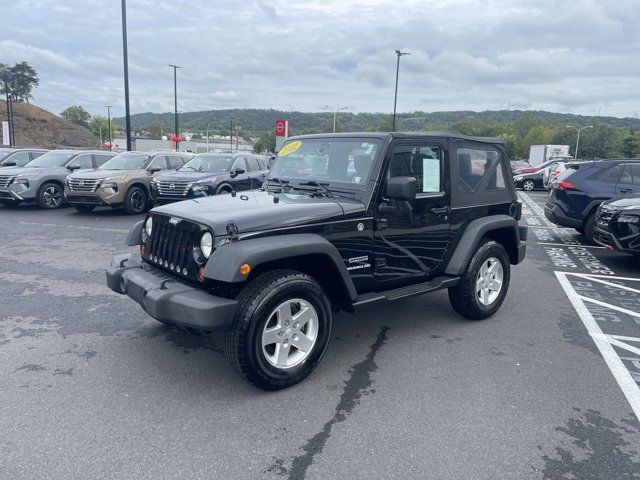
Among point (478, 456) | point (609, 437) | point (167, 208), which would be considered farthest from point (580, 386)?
point (167, 208)

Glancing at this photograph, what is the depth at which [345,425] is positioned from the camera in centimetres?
324

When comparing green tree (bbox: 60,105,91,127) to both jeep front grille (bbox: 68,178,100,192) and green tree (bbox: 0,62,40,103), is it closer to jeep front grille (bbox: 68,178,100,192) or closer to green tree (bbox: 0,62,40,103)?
green tree (bbox: 0,62,40,103)

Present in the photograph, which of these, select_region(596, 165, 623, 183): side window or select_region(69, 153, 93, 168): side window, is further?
select_region(69, 153, 93, 168): side window

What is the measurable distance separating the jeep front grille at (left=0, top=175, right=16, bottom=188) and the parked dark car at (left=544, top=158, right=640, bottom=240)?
1294cm

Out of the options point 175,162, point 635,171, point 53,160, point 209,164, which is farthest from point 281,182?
point 53,160

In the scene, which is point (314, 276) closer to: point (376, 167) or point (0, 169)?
point (376, 167)

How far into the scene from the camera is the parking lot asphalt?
9.34 feet

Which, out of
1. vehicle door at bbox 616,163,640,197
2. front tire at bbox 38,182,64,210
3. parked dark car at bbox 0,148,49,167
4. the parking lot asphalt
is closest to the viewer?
the parking lot asphalt

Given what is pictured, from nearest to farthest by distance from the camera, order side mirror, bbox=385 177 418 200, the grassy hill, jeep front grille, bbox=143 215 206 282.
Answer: jeep front grille, bbox=143 215 206 282 < side mirror, bbox=385 177 418 200 < the grassy hill

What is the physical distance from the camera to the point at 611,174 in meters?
9.80

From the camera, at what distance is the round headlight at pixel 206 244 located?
3535 mm

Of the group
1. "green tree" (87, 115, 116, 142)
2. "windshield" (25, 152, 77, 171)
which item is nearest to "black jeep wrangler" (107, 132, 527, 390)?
"windshield" (25, 152, 77, 171)

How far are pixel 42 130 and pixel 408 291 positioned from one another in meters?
87.9

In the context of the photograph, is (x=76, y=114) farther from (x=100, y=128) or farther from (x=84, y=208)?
(x=84, y=208)
